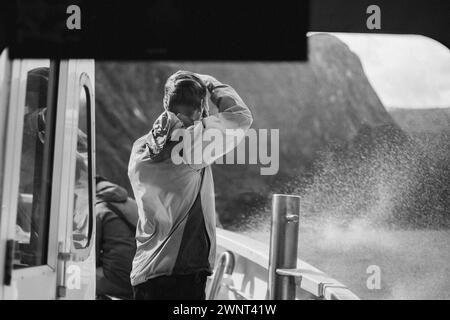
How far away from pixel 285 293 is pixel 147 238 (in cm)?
53

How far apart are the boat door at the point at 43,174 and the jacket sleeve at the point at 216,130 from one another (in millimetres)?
382

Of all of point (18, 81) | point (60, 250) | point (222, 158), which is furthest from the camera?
point (222, 158)

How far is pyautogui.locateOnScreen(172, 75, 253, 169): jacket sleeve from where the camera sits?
7.63ft

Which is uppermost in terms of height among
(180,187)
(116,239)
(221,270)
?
(180,187)

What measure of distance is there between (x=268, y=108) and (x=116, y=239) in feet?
2.49

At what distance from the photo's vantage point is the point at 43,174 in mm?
2168

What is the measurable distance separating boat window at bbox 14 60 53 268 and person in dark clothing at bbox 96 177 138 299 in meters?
0.28

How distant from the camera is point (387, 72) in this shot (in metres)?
2.42

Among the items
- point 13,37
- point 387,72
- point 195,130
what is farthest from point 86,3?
point 387,72

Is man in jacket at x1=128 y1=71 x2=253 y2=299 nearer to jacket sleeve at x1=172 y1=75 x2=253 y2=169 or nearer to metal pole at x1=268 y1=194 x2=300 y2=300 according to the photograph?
jacket sleeve at x1=172 y1=75 x2=253 y2=169

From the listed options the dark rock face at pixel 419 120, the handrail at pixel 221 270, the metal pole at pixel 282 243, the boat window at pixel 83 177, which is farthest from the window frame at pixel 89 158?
the dark rock face at pixel 419 120

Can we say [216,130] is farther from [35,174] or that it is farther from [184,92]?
[35,174]

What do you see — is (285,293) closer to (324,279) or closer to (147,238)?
(324,279)

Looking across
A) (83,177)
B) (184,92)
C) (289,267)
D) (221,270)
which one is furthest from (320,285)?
(83,177)
